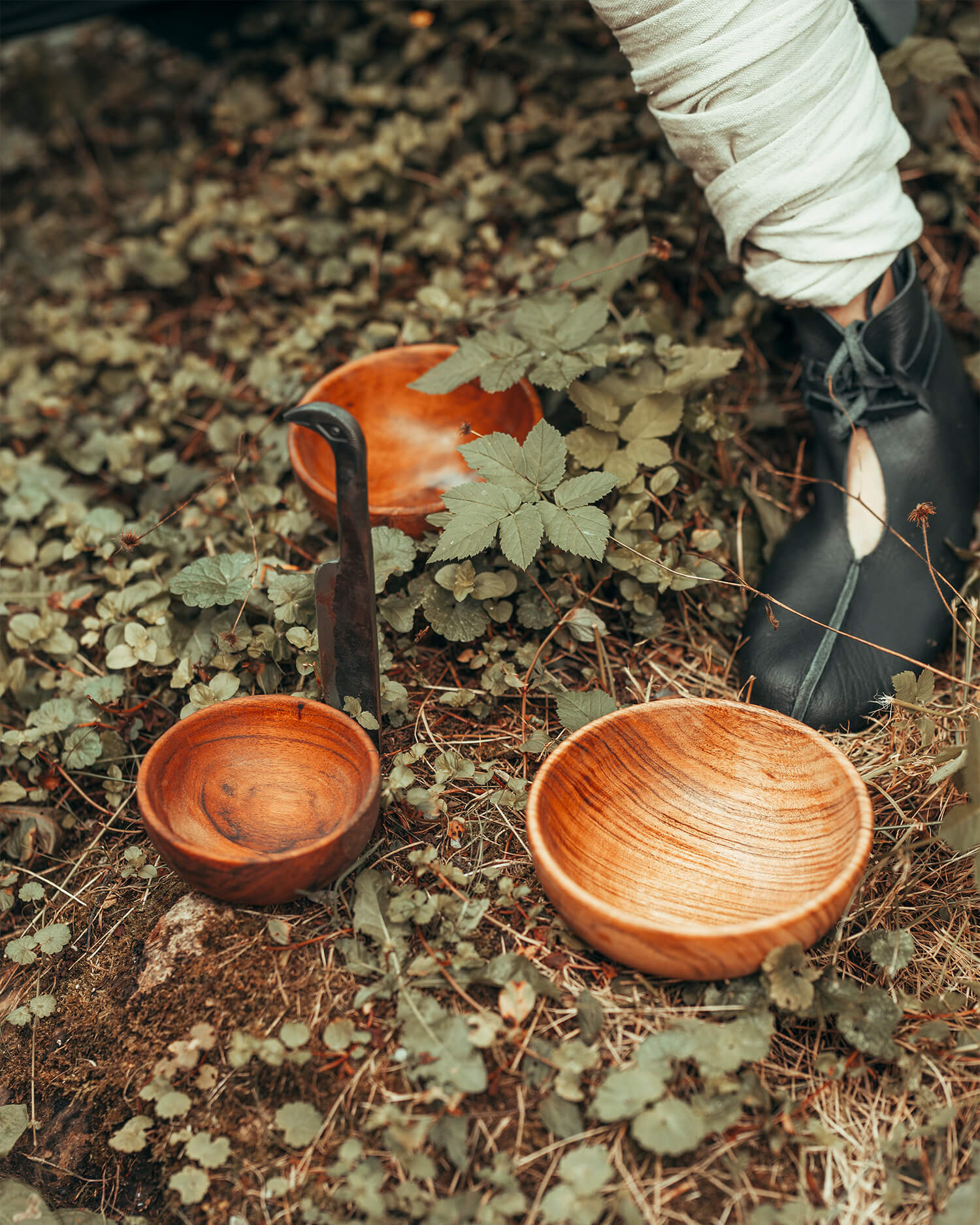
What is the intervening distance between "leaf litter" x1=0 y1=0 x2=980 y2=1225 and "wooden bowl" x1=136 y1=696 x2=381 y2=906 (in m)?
0.09

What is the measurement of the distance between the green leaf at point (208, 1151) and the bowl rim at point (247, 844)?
0.34 metres

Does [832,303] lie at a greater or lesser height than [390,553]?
greater

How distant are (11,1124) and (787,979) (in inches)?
41.0

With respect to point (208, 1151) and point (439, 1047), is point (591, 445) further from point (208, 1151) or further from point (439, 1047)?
point (208, 1151)

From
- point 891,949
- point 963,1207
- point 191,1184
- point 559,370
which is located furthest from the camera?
point 559,370

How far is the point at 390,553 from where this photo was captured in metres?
1.58

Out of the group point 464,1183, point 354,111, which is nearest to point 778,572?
point 464,1183

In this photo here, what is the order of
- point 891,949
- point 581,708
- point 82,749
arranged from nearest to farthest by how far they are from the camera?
point 891,949 → point 581,708 → point 82,749

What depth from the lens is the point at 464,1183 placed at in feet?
3.64

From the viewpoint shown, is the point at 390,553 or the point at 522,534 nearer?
the point at 522,534

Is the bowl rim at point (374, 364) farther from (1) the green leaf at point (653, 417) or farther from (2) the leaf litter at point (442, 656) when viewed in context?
(1) the green leaf at point (653, 417)

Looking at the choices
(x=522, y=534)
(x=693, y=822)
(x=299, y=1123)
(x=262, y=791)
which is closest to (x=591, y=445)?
(x=522, y=534)

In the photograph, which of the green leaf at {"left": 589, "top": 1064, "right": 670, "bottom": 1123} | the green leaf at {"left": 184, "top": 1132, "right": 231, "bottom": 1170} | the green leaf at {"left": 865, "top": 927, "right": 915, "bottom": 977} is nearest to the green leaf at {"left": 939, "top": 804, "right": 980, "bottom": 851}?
the green leaf at {"left": 865, "top": 927, "right": 915, "bottom": 977}

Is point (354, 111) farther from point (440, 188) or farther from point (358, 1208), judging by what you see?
point (358, 1208)
